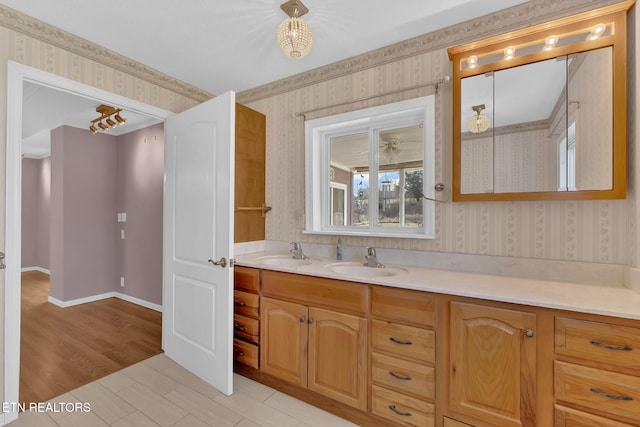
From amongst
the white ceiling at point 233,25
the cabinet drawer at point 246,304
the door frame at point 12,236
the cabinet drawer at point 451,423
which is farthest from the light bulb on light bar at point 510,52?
the door frame at point 12,236

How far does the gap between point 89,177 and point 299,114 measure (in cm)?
337

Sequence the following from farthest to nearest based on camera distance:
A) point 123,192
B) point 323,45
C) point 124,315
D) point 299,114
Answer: point 123,192 → point 124,315 → point 299,114 → point 323,45

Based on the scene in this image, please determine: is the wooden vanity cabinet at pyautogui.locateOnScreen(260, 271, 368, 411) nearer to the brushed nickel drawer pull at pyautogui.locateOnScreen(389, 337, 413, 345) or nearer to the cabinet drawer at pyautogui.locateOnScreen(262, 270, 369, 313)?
the cabinet drawer at pyautogui.locateOnScreen(262, 270, 369, 313)

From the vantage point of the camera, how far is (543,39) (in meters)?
1.60

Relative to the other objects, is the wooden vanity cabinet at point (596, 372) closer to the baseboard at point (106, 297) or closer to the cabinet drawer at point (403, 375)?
the cabinet drawer at point (403, 375)

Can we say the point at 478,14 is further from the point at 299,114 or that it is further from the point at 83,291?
the point at 83,291

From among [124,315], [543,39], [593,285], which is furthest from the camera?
[124,315]

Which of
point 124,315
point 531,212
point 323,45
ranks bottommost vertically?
point 124,315

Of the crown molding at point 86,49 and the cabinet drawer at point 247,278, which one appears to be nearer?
the crown molding at point 86,49

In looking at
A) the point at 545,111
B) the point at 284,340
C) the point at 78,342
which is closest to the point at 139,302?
the point at 78,342

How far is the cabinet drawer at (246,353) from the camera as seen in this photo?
2055 mm

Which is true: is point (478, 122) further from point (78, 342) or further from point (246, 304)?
point (78, 342)

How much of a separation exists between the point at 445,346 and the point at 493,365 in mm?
207

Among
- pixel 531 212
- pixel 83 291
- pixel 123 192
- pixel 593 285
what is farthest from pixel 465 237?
pixel 83 291
